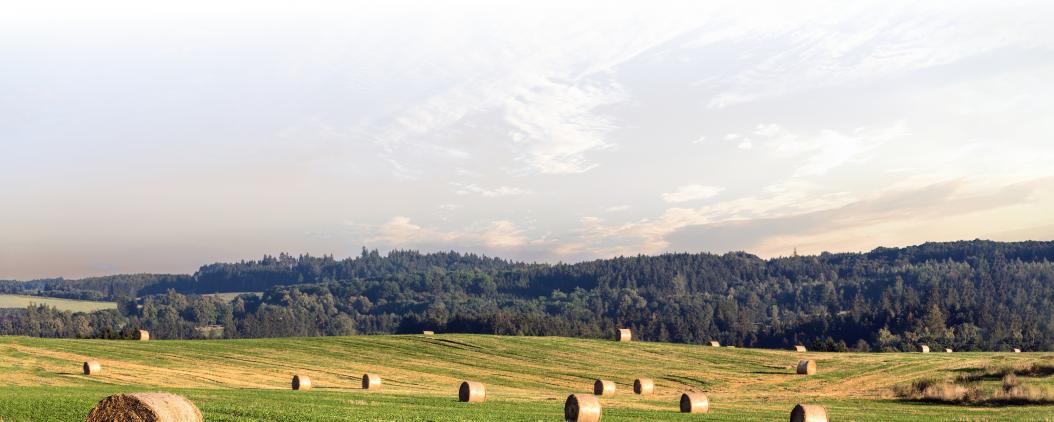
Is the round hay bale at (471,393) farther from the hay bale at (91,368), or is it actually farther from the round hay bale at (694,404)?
the hay bale at (91,368)

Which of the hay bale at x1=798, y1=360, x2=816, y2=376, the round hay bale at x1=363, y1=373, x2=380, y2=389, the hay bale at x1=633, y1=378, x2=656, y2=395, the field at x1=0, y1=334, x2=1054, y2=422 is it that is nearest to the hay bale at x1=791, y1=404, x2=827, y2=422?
the field at x1=0, y1=334, x2=1054, y2=422

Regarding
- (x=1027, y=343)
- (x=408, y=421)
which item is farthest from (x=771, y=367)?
(x=1027, y=343)

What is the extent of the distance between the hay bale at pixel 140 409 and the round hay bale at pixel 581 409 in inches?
600

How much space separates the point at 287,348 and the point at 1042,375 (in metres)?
54.6

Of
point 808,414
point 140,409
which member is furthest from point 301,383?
point 140,409

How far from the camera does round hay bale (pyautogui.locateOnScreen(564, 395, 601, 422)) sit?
3525cm

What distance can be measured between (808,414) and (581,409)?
7954 mm

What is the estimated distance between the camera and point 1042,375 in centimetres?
5653

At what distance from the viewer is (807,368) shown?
7300cm

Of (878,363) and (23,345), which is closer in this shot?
(23,345)

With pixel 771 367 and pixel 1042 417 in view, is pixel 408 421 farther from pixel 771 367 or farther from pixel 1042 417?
pixel 771 367

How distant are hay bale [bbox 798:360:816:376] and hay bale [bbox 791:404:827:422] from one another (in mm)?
41195

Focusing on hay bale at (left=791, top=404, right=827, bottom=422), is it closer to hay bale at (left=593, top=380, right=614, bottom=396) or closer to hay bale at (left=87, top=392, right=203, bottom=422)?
hay bale at (left=87, top=392, right=203, bottom=422)

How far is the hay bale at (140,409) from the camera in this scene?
2325 centimetres
